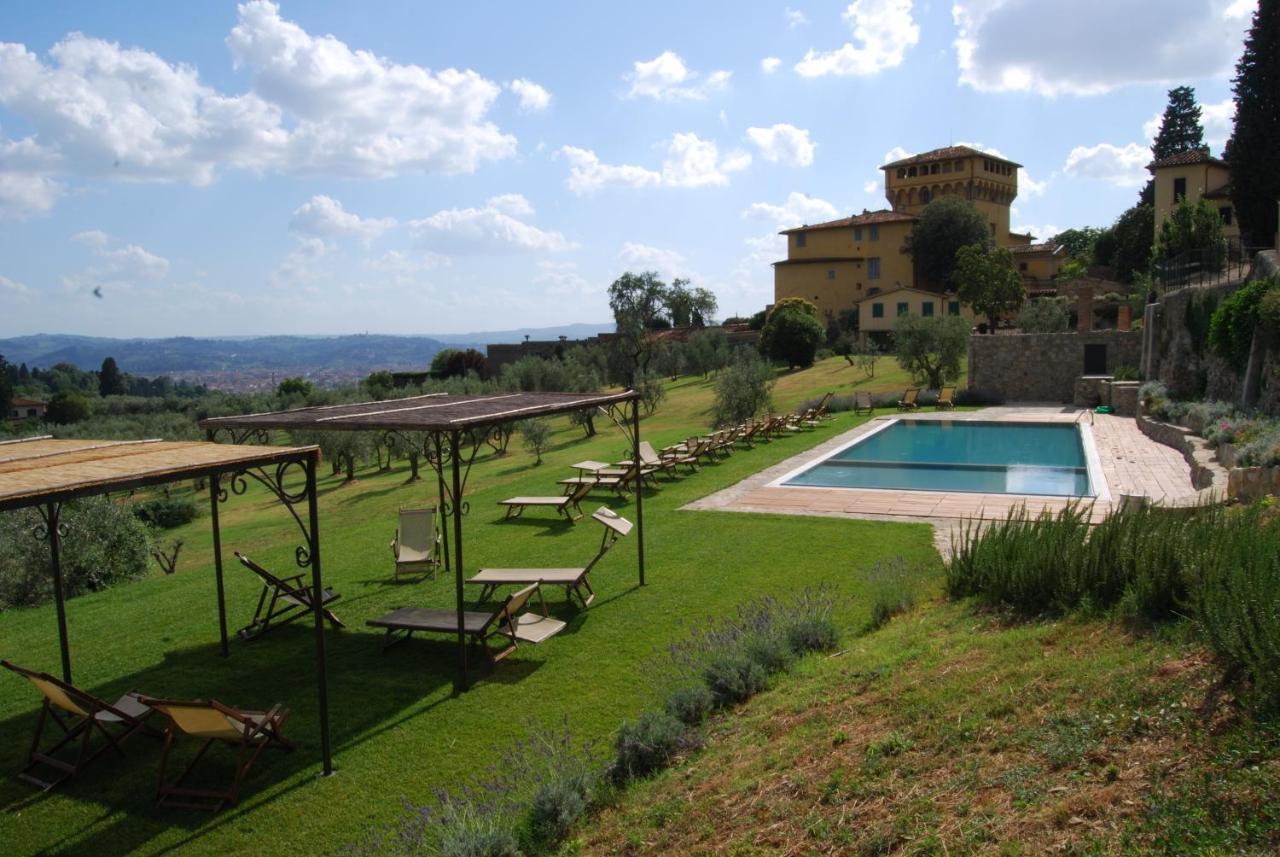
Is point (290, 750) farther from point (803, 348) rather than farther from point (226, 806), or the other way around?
point (803, 348)

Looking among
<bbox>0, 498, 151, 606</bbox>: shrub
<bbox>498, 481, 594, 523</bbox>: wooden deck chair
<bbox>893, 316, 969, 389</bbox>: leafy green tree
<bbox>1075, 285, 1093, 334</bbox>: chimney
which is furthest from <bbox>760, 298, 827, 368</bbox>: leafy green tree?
<bbox>0, 498, 151, 606</bbox>: shrub

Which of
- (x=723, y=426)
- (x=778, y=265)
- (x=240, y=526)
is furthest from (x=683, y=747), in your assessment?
(x=778, y=265)

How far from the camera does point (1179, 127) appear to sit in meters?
52.3

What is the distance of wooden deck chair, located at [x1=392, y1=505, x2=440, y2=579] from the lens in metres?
9.80

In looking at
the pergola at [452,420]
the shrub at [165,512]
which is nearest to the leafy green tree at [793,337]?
the shrub at [165,512]

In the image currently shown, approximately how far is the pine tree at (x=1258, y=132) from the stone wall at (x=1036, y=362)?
650 cm

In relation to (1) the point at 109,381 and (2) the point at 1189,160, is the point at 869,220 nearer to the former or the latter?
(2) the point at 1189,160

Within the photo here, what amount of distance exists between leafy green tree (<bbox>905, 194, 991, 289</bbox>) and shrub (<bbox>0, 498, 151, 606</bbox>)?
48.2 metres

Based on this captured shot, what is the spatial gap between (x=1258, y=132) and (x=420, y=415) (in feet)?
112

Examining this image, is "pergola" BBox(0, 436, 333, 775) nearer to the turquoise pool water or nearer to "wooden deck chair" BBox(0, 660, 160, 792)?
"wooden deck chair" BBox(0, 660, 160, 792)

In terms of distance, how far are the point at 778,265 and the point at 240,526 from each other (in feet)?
159

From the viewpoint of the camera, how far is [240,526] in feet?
60.0

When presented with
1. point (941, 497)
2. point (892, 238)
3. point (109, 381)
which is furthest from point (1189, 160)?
point (109, 381)

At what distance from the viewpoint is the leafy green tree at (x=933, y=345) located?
29.6 meters
